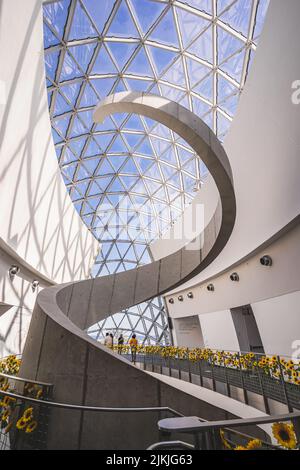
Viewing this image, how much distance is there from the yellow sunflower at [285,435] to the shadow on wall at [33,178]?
38.2ft

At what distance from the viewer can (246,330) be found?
15250 mm

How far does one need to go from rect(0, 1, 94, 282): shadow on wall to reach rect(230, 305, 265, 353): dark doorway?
43.1ft

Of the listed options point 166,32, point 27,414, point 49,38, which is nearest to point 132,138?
point 166,32

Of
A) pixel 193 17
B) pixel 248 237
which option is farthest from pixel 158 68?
pixel 248 237

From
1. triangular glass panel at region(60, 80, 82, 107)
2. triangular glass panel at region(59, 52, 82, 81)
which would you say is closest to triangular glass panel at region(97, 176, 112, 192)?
triangular glass panel at region(60, 80, 82, 107)

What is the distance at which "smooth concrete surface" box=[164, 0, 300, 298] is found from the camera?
893 centimetres

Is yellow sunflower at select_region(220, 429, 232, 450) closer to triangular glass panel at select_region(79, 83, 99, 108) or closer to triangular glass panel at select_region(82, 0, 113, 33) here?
triangular glass panel at select_region(82, 0, 113, 33)

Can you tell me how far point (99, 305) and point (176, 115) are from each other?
8418 millimetres

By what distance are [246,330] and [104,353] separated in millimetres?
12793

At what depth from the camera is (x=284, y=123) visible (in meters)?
9.48

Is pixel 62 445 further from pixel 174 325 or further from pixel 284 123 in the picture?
pixel 174 325

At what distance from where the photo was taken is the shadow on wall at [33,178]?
9.94 meters

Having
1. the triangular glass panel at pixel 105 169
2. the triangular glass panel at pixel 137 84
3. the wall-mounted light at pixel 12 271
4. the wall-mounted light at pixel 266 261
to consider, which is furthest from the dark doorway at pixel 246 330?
the triangular glass panel at pixel 105 169

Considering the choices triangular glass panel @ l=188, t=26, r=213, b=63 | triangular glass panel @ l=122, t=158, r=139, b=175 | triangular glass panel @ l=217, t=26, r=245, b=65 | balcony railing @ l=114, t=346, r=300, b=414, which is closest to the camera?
balcony railing @ l=114, t=346, r=300, b=414
